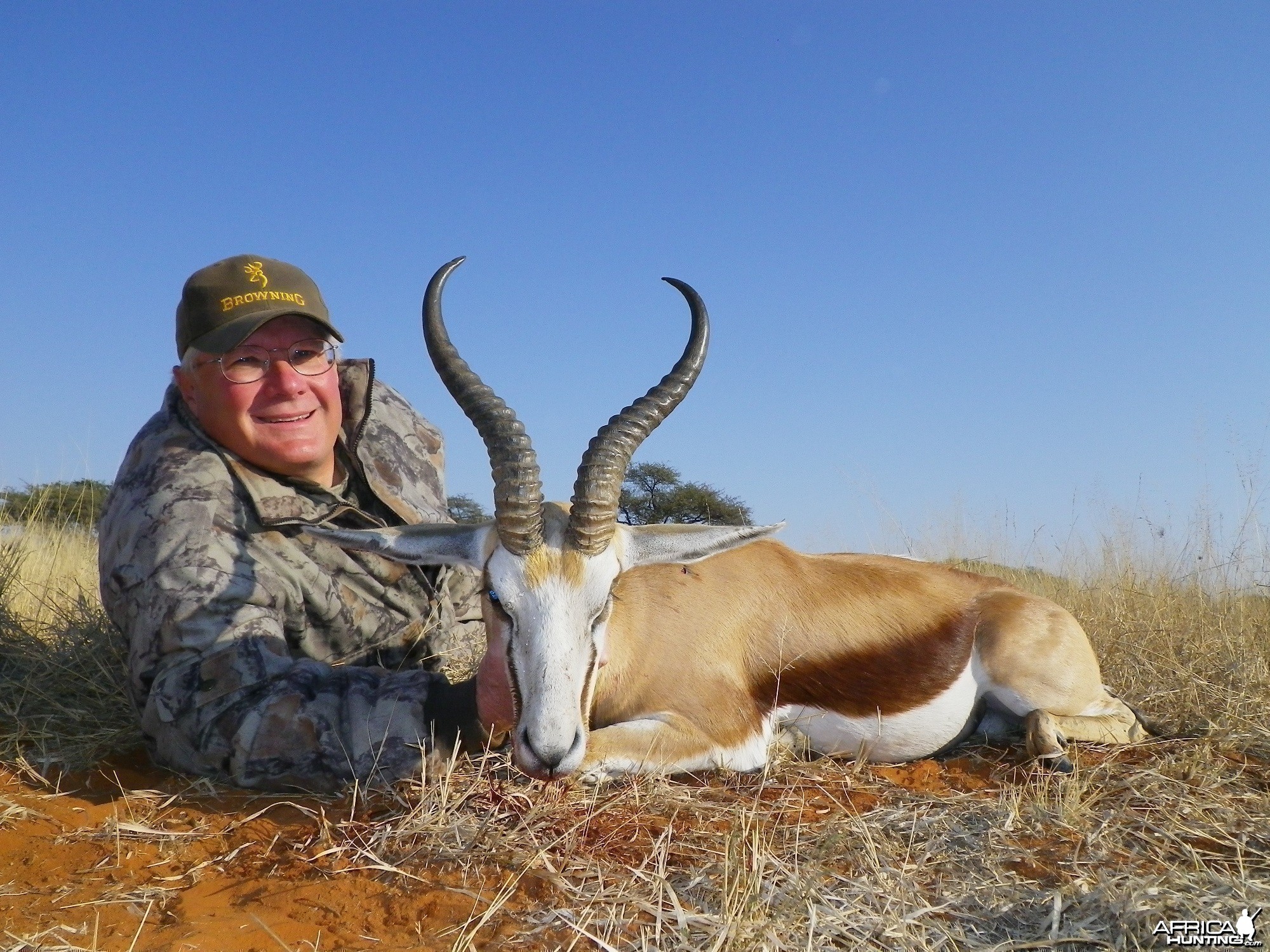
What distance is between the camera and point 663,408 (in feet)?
12.6

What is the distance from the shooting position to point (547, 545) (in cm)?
358

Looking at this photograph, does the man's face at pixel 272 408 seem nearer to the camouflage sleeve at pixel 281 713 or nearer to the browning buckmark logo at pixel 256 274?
the browning buckmark logo at pixel 256 274

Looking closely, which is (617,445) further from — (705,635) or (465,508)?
(465,508)

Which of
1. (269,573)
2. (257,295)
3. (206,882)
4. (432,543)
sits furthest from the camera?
(257,295)

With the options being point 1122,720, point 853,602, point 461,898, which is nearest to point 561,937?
point 461,898

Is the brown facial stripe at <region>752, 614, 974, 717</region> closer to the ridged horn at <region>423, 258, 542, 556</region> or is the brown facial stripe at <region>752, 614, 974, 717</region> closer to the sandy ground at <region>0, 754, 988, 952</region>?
the sandy ground at <region>0, 754, 988, 952</region>

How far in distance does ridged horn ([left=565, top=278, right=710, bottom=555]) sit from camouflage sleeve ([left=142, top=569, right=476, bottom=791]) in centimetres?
80

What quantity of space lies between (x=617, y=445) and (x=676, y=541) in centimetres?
57

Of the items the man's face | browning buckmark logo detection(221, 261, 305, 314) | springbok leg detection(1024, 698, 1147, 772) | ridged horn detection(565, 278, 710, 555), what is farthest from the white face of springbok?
springbok leg detection(1024, 698, 1147, 772)

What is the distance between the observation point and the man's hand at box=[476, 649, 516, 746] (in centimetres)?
344

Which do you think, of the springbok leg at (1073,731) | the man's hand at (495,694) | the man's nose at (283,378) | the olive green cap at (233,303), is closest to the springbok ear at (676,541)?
the man's hand at (495,694)

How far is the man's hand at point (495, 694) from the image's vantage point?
344cm

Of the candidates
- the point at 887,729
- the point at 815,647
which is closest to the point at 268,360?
the point at 815,647

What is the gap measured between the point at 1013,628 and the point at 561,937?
3.07 m
